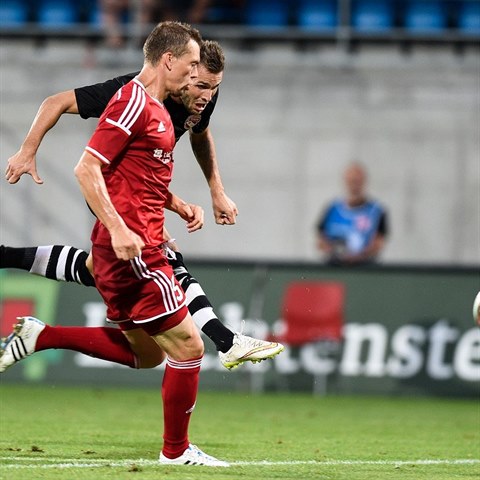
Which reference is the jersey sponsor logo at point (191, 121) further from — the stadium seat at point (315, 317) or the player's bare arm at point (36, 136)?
the stadium seat at point (315, 317)

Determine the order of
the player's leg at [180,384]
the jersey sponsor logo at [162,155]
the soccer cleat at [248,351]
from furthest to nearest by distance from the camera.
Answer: the soccer cleat at [248,351] < the player's leg at [180,384] < the jersey sponsor logo at [162,155]

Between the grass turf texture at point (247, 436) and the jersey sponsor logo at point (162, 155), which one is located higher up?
the jersey sponsor logo at point (162, 155)

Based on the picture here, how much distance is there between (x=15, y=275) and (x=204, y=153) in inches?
211

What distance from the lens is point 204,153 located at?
7.40 metres

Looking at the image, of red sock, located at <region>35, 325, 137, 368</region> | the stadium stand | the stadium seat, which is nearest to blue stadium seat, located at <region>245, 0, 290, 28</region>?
the stadium stand

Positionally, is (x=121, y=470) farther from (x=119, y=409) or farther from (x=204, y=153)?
(x=119, y=409)

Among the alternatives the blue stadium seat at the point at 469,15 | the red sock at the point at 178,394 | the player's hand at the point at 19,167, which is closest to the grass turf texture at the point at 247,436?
the red sock at the point at 178,394

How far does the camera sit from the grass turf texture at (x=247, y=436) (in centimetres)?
619

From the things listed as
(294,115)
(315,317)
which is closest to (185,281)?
(315,317)

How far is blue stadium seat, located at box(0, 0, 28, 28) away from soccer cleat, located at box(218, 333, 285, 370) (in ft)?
36.3

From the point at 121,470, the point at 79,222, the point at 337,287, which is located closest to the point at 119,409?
the point at 337,287

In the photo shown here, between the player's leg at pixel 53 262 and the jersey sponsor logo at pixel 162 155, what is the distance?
1196mm

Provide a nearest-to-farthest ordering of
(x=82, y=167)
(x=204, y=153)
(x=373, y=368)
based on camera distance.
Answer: (x=82, y=167), (x=204, y=153), (x=373, y=368)

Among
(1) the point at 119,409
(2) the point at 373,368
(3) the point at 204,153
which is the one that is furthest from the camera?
(2) the point at 373,368
